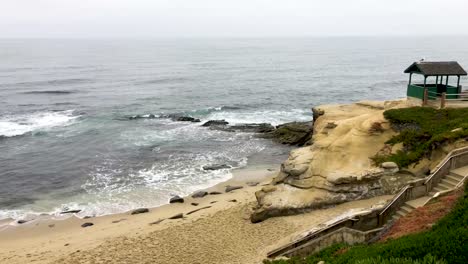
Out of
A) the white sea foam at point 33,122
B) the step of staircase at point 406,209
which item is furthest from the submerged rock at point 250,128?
the step of staircase at point 406,209

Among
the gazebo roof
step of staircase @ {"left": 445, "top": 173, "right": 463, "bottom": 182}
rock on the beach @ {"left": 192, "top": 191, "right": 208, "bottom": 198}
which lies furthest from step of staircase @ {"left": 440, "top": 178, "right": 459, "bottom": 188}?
rock on the beach @ {"left": 192, "top": 191, "right": 208, "bottom": 198}

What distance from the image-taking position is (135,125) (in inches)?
2048

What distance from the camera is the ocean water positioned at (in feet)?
106

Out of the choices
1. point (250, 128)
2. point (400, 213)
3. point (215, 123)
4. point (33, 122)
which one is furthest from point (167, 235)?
point (33, 122)

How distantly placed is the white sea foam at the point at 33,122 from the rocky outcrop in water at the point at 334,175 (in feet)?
114

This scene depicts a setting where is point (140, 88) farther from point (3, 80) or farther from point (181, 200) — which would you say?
point (181, 200)

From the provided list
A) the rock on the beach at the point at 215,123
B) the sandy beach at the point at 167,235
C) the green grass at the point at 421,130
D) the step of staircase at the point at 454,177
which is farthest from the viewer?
the rock on the beach at the point at 215,123

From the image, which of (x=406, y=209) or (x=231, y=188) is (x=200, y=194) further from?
(x=406, y=209)

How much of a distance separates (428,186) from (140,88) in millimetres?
64767

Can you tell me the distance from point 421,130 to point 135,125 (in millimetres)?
34686

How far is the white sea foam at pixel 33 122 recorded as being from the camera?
162 ft

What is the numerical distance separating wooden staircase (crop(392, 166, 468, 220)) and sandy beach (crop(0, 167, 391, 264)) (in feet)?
6.69

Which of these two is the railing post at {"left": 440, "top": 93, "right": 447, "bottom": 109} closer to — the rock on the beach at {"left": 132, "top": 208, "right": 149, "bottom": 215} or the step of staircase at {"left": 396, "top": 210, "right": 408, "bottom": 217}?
the step of staircase at {"left": 396, "top": 210, "right": 408, "bottom": 217}

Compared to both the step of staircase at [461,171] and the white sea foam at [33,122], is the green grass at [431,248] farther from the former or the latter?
the white sea foam at [33,122]
